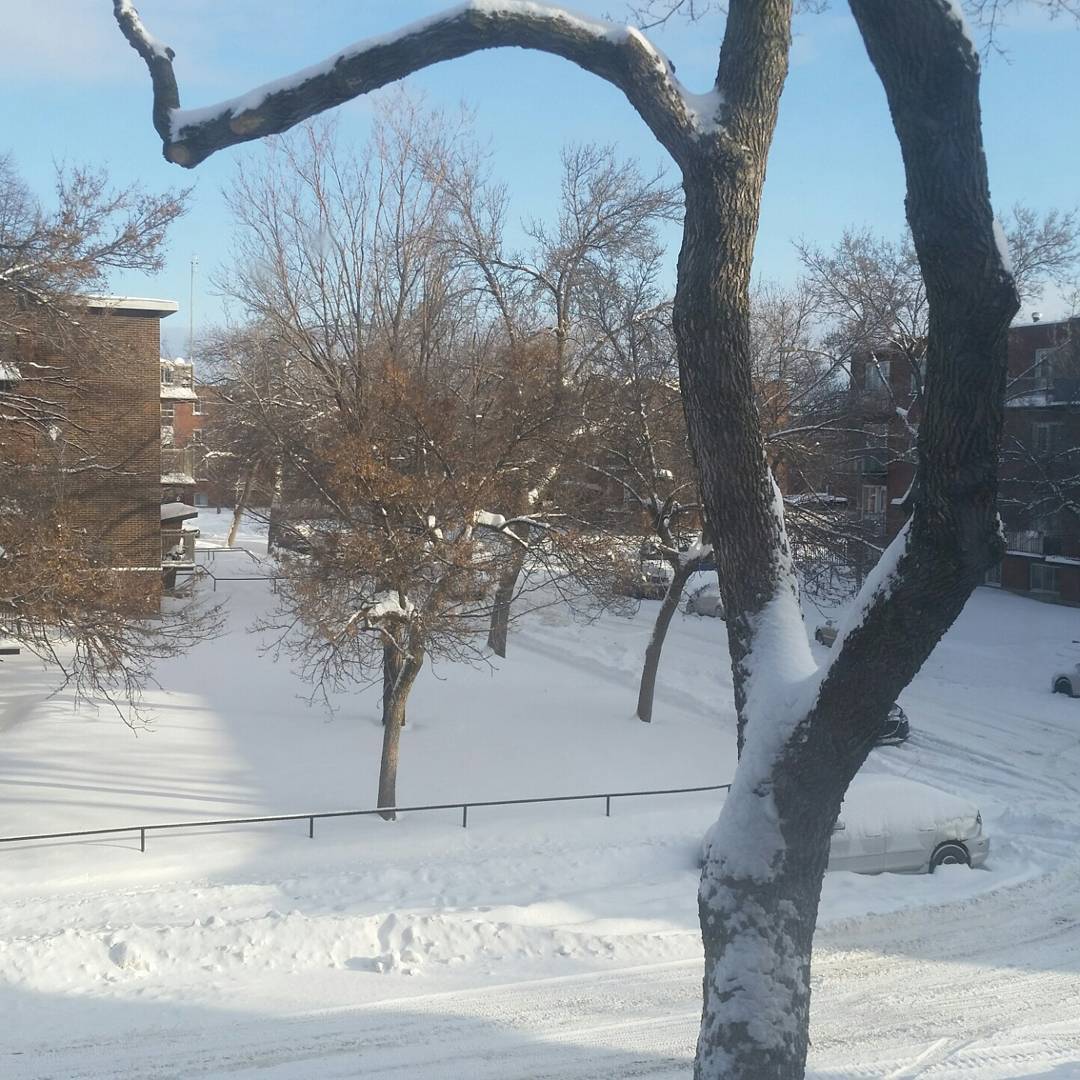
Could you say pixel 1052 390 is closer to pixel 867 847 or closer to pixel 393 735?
pixel 867 847

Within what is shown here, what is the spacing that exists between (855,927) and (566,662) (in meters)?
16.4

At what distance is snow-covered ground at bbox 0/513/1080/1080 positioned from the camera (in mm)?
7992

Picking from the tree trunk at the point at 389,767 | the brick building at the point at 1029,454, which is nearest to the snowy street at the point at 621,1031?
the tree trunk at the point at 389,767

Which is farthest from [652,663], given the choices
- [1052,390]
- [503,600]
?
[1052,390]

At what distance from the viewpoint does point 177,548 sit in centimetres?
3378

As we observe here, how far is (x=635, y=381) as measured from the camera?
64.4 ft

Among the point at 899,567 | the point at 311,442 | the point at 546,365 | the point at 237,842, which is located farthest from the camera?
the point at 546,365

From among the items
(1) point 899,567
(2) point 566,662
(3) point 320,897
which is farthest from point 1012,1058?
(2) point 566,662

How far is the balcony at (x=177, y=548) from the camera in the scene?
29922 millimetres

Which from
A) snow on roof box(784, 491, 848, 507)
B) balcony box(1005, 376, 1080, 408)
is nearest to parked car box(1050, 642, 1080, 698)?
snow on roof box(784, 491, 848, 507)

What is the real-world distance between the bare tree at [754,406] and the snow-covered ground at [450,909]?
→ 394 centimetres

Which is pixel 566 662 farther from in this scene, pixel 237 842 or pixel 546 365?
pixel 237 842

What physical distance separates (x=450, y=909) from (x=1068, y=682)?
19875 millimetres

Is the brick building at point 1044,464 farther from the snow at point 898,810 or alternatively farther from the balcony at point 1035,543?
the snow at point 898,810
